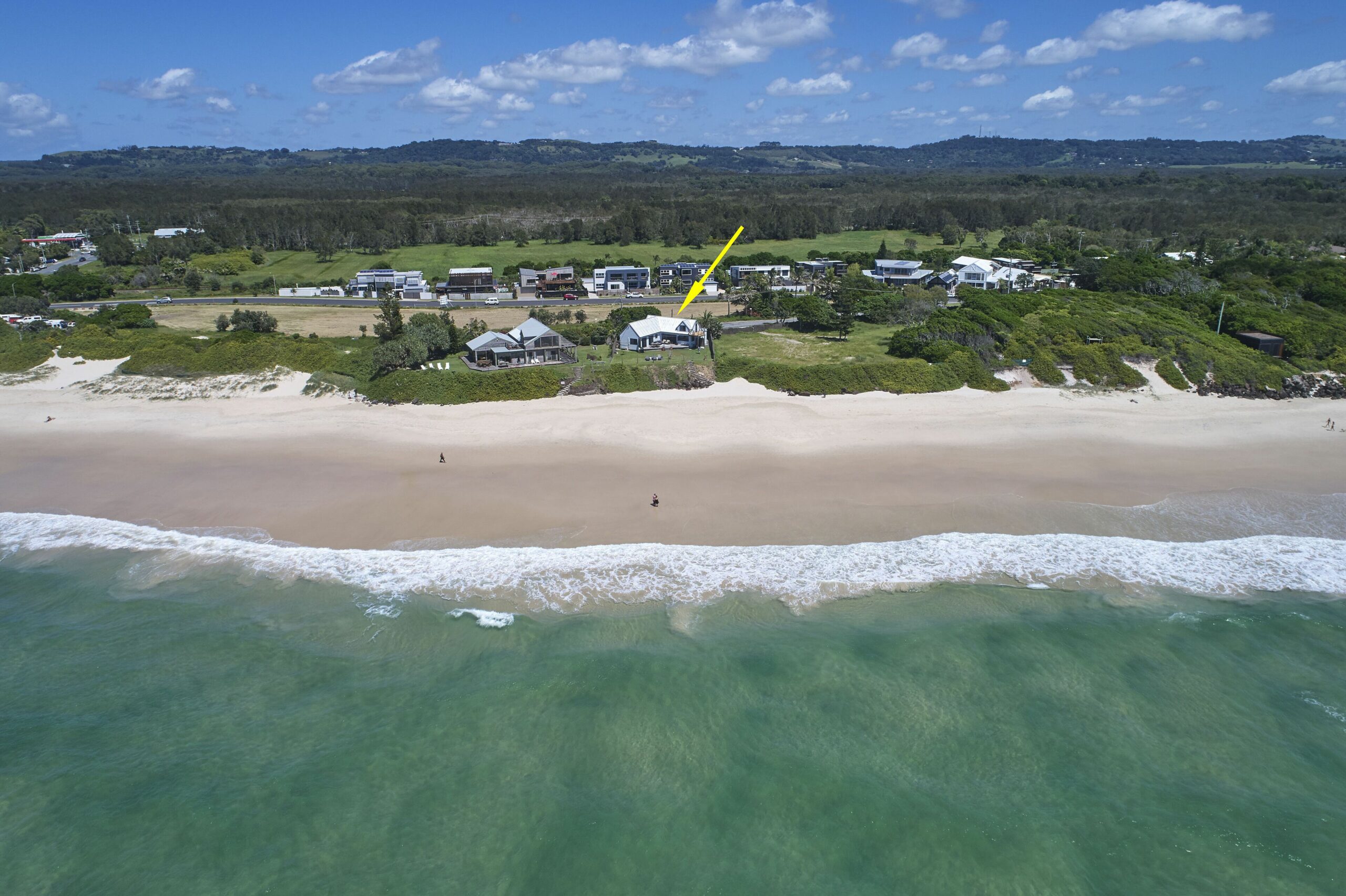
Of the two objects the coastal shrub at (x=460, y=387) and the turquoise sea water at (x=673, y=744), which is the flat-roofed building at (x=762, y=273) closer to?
the coastal shrub at (x=460, y=387)

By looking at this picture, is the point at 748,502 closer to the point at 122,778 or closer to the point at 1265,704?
the point at 1265,704

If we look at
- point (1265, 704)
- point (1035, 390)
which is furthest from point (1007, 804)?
point (1035, 390)

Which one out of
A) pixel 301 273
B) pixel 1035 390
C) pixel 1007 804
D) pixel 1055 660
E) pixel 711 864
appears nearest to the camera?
pixel 711 864

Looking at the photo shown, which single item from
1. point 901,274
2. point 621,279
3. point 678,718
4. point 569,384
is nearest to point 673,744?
point 678,718

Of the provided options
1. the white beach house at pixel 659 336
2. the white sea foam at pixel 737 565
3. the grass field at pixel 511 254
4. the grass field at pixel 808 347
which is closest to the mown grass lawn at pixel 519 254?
the grass field at pixel 511 254

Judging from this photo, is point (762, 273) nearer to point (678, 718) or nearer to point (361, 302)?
point (361, 302)

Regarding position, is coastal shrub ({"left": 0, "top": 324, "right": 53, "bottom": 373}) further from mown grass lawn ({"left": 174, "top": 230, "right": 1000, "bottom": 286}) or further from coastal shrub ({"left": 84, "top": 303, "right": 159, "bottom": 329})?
mown grass lawn ({"left": 174, "top": 230, "right": 1000, "bottom": 286})

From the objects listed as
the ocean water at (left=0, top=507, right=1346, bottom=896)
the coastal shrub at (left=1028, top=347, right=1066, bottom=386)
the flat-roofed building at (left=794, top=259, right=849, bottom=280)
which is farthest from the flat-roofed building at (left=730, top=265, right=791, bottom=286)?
the ocean water at (left=0, top=507, right=1346, bottom=896)
